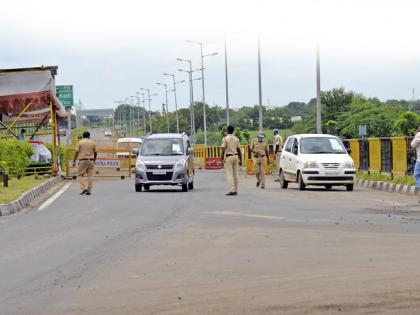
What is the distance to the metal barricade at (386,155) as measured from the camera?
32594mm

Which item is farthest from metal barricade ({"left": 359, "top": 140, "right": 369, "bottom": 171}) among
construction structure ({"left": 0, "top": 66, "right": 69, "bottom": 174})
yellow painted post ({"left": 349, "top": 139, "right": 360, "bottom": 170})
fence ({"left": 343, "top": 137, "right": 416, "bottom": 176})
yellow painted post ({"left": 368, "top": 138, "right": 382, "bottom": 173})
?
construction structure ({"left": 0, "top": 66, "right": 69, "bottom": 174})

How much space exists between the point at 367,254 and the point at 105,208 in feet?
33.4

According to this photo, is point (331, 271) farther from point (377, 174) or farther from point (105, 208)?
point (377, 174)

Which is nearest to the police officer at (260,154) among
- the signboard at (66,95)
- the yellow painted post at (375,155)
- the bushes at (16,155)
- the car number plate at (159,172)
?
the car number plate at (159,172)

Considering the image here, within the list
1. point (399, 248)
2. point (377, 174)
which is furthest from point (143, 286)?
point (377, 174)

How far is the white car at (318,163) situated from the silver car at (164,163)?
3.17 metres

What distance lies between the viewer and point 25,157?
3766 cm

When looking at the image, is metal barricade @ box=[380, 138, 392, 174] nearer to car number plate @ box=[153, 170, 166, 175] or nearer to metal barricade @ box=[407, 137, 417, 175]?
metal barricade @ box=[407, 137, 417, 175]

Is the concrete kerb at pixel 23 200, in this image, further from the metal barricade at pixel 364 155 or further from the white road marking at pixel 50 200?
the metal barricade at pixel 364 155

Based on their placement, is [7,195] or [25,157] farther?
[25,157]

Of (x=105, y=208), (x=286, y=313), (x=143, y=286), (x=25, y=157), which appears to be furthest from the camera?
(x=25, y=157)

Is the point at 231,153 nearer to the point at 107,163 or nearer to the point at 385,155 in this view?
the point at 385,155

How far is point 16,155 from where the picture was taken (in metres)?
36.8

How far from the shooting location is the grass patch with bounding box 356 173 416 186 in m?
29.4
